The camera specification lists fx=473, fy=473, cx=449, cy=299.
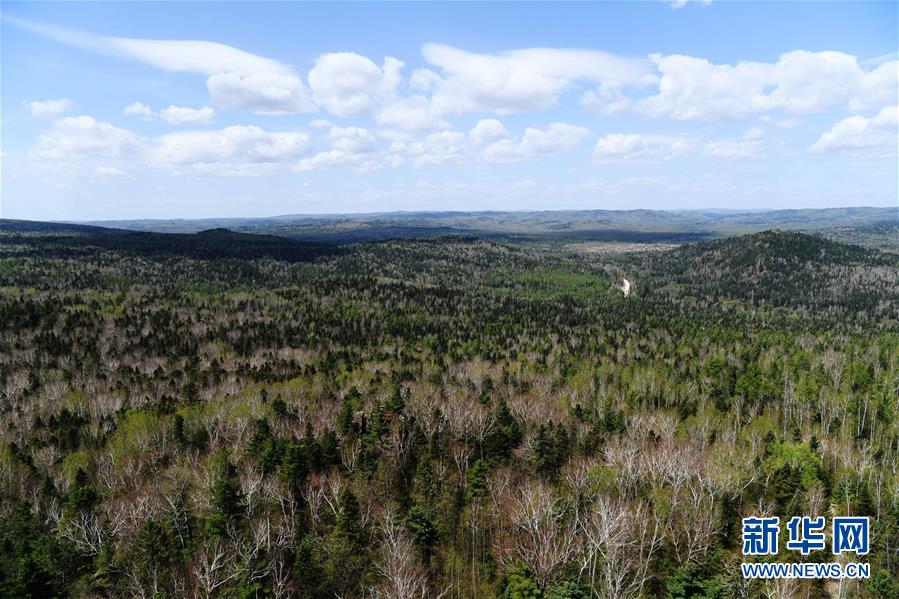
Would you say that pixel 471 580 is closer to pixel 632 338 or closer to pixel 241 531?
pixel 241 531

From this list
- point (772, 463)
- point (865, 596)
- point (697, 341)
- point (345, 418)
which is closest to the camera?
point (865, 596)

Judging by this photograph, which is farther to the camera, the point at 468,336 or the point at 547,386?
the point at 468,336

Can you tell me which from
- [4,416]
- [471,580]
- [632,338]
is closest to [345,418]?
[471,580]

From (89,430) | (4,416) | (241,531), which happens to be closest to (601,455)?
(241,531)

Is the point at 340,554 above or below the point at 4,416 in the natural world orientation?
below

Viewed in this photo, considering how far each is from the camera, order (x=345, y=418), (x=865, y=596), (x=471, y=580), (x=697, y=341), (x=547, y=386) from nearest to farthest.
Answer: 1. (x=865, y=596)
2. (x=471, y=580)
3. (x=345, y=418)
4. (x=547, y=386)
5. (x=697, y=341)

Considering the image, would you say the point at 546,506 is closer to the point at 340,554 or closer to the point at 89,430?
the point at 340,554

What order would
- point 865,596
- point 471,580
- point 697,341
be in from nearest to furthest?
point 865,596 < point 471,580 < point 697,341

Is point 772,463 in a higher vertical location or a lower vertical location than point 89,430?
lower

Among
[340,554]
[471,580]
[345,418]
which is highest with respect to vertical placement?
[345,418]
